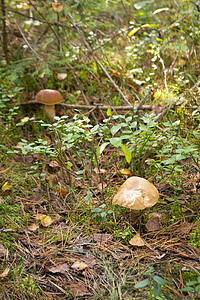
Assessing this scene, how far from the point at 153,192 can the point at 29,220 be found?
124 cm

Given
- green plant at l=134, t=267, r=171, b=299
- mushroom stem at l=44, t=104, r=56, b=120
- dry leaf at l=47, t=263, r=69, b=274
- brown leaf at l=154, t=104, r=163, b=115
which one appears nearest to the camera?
green plant at l=134, t=267, r=171, b=299

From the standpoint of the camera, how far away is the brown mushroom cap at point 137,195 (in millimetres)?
2150

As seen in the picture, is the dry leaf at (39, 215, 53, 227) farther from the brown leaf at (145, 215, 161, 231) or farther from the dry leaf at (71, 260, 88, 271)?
the brown leaf at (145, 215, 161, 231)

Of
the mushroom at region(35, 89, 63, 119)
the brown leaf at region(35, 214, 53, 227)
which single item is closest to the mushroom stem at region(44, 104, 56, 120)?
the mushroom at region(35, 89, 63, 119)

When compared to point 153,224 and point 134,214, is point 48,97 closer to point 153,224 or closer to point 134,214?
point 134,214

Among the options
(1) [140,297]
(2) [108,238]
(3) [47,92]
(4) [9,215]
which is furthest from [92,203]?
(3) [47,92]

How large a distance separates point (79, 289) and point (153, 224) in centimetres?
89

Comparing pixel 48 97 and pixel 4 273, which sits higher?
pixel 48 97

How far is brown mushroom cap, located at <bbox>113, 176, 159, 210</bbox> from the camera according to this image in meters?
2.15

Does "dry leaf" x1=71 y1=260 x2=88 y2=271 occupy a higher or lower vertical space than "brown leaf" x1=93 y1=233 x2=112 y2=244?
higher

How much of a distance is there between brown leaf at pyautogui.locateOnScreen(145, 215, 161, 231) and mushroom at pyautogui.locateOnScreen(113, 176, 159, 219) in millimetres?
288

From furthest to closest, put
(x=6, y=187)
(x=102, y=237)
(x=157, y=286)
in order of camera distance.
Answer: (x=6, y=187), (x=102, y=237), (x=157, y=286)

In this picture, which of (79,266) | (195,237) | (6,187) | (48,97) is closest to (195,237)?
(195,237)

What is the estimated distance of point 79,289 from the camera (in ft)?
6.18
